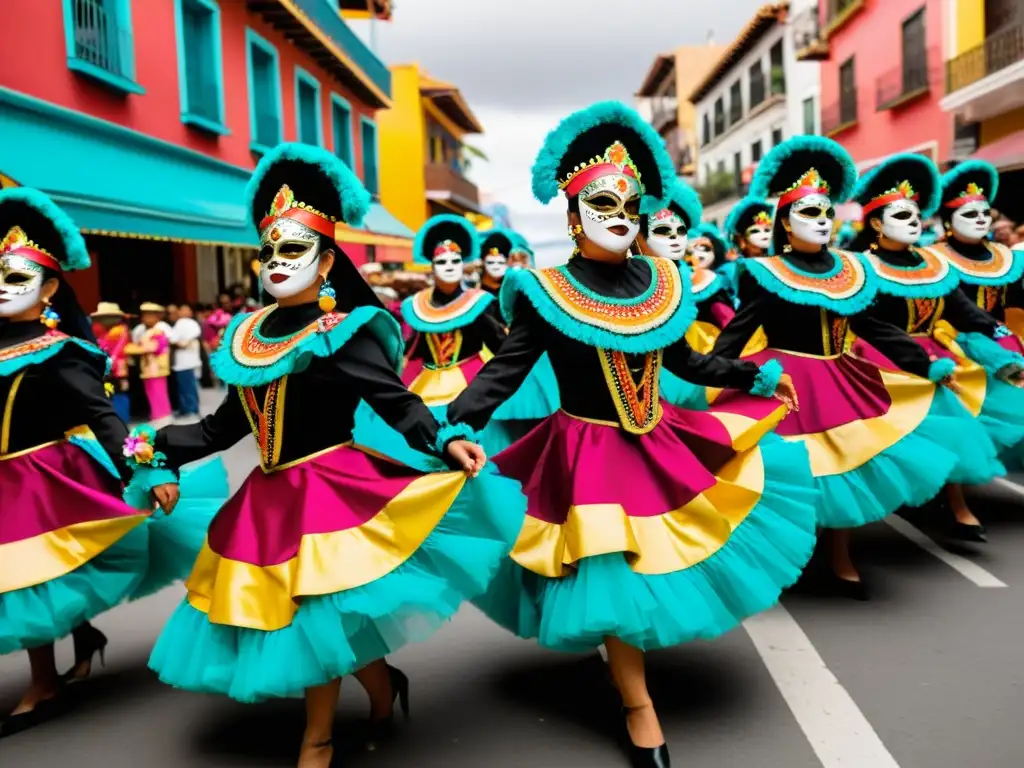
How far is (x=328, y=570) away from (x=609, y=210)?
1701mm

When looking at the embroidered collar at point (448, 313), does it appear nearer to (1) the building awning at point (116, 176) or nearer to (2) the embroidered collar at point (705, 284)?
(2) the embroidered collar at point (705, 284)

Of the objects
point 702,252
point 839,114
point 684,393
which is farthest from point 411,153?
point 684,393

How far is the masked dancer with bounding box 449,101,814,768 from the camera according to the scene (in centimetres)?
333

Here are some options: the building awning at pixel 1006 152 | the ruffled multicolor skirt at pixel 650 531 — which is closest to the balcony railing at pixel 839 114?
the building awning at pixel 1006 152

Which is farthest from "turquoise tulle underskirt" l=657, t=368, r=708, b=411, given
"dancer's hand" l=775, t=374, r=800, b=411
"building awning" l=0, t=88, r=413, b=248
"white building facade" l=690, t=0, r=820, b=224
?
"white building facade" l=690, t=0, r=820, b=224

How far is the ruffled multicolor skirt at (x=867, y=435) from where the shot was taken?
186 inches

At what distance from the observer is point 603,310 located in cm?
369

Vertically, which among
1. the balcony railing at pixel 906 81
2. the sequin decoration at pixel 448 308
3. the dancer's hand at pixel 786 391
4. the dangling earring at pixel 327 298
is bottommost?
the dancer's hand at pixel 786 391

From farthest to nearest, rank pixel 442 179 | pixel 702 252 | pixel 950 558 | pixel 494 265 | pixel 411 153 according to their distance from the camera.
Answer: pixel 442 179 → pixel 411 153 → pixel 494 265 → pixel 702 252 → pixel 950 558

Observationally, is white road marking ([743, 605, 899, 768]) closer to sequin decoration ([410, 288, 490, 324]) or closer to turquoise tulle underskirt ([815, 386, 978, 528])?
turquoise tulle underskirt ([815, 386, 978, 528])

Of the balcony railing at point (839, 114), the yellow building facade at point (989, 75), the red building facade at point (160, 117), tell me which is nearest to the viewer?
the red building facade at point (160, 117)

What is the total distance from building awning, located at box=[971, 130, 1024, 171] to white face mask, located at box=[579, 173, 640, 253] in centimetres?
1521

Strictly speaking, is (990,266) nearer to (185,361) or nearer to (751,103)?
(185,361)

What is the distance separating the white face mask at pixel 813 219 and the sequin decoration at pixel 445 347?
3.31 metres
